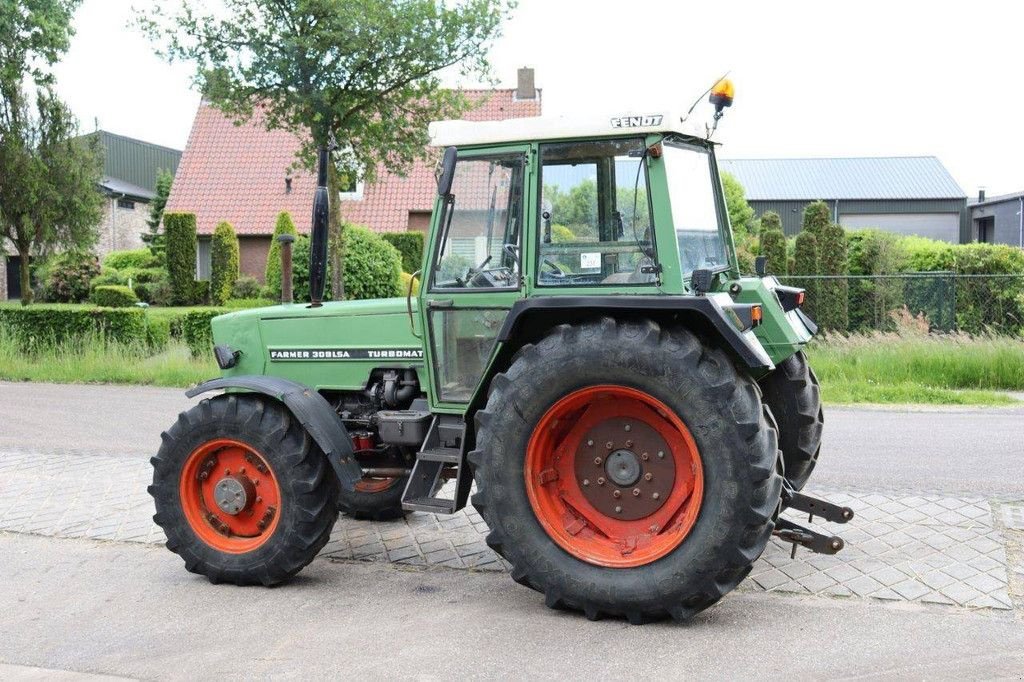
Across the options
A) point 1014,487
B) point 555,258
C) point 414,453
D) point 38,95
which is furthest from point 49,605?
point 38,95

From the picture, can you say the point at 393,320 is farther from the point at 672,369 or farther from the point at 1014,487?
the point at 1014,487

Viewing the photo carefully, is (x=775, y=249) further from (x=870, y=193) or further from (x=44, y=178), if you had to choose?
(x=870, y=193)

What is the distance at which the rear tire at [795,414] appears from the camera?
20.3ft

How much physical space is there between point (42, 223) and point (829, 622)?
1158 inches

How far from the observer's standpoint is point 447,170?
545 cm

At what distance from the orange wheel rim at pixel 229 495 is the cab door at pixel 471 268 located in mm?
1065

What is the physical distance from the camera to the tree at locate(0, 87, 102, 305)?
2861 cm

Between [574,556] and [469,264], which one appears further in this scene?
[469,264]

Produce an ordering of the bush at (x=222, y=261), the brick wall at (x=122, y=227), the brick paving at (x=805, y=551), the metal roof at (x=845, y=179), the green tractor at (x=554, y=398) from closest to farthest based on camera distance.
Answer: the green tractor at (x=554, y=398), the brick paving at (x=805, y=551), the bush at (x=222, y=261), the brick wall at (x=122, y=227), the metal roof at (x=845, y=179)

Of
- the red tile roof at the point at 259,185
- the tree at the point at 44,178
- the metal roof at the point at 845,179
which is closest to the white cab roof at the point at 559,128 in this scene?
the tree at the point at 44,178

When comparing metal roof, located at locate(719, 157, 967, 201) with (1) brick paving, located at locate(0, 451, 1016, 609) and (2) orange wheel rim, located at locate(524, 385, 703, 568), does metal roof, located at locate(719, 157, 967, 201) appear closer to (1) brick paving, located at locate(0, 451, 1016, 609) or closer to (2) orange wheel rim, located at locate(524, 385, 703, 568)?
(1) brick paving, located at locate(0, 451, 1016, 609)

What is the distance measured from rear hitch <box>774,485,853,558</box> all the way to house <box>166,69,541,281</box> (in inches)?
1102

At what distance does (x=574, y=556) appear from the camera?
201 inches

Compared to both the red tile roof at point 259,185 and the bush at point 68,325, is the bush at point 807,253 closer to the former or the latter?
the bush at point 68,325
